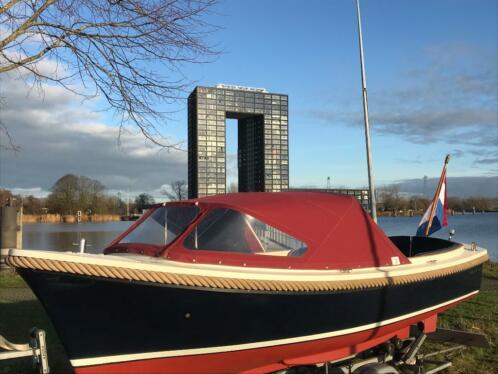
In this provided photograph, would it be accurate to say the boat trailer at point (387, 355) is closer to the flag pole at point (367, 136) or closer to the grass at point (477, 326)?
the grass at point (477, 326)

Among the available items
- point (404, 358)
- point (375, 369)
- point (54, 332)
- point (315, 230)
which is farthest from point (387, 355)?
point (54, 332)

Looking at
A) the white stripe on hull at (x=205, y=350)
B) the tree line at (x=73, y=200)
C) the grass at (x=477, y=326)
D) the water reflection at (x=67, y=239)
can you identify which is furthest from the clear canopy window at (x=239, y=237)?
the tree line at (x=73, y=200)

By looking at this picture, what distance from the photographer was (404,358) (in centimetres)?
571

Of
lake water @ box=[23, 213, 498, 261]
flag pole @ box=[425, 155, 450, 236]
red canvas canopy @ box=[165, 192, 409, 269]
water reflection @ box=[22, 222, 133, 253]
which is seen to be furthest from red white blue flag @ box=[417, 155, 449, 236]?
lake water @ box=[23, 213, 498, 261]

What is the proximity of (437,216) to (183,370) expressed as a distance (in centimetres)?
572

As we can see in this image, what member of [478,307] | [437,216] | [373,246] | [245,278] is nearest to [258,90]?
[437,216]

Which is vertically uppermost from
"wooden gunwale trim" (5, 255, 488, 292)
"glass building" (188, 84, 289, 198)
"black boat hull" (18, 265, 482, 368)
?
"glass building" (188, 84, 289, 198)

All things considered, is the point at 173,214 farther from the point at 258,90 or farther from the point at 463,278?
the point at 258,90

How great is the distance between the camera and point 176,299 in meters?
4.04

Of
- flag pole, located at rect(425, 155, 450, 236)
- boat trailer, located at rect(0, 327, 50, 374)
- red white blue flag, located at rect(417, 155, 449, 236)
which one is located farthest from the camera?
red white blue flag, located at rect(417, 155, 449, 236)

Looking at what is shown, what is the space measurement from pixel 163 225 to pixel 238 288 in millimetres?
1409

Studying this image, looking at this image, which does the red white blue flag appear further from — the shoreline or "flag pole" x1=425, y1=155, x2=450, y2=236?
the shoreline

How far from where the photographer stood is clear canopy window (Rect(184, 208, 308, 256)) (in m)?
4.82

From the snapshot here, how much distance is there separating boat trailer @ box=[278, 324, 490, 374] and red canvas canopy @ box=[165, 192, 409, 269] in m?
0.96
